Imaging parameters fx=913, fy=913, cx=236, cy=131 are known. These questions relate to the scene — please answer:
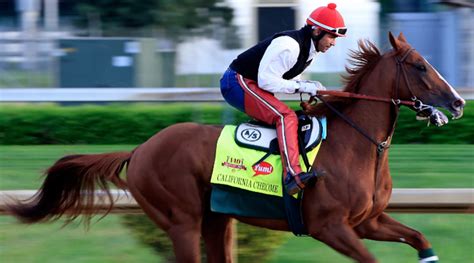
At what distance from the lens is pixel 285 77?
5.71 meters

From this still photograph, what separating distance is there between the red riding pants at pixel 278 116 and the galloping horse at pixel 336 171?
0.21 meters

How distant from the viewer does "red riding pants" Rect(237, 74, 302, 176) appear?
17.8 ft

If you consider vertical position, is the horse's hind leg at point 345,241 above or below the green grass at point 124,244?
above

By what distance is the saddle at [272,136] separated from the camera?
5.56 meters

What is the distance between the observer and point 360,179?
5.47m

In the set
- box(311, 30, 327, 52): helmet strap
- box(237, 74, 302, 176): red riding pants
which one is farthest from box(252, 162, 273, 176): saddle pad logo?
box(311, 30, 327, 52): helmet strap

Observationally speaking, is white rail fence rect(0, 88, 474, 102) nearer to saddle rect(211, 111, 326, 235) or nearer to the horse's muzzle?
saddle rect(211, 111, 326, 235)

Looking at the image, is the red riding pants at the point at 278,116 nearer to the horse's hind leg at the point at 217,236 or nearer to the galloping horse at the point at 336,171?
the galloping horse at the point at 336,171

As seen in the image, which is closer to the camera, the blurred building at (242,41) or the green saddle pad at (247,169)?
the green saddle pad at (247,169)

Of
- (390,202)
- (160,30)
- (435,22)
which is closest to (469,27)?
(435,22)

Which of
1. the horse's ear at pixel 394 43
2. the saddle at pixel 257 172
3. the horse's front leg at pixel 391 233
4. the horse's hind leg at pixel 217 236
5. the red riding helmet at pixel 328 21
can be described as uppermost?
the red riding helmet at pixel 328 21

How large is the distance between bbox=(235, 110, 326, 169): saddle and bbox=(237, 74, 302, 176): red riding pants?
0.07 meters

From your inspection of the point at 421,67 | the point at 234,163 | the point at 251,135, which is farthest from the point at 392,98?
the point at 234,163

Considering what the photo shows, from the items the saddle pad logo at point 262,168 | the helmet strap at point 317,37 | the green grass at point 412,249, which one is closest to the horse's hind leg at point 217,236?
the saddle pad logo at point 262,168
